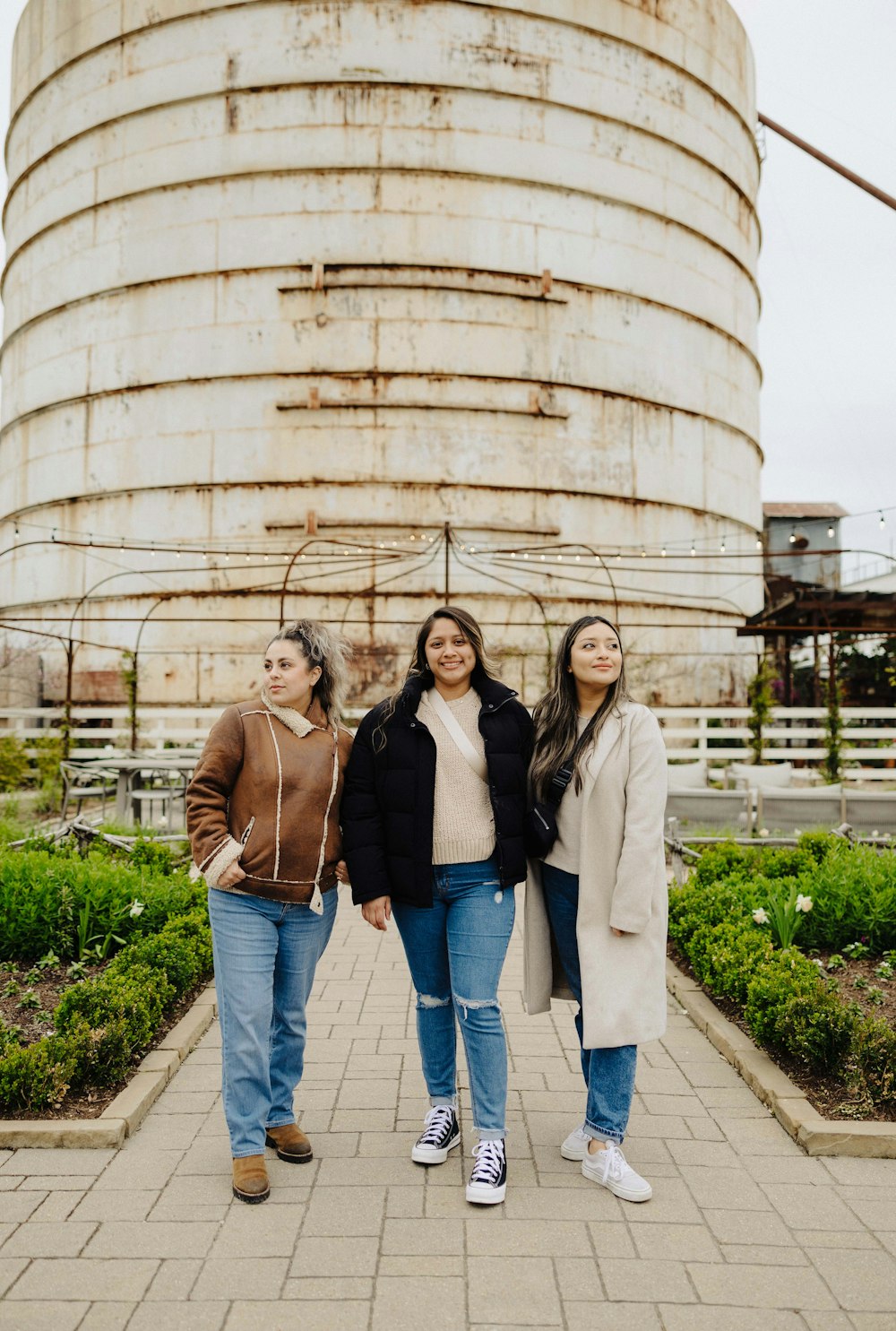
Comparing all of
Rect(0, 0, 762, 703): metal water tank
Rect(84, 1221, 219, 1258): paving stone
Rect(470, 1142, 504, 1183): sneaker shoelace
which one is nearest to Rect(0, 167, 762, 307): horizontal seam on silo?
Rect(0, 0, 762, 703): metal water tank

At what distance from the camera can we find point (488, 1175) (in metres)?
Result: 3.46

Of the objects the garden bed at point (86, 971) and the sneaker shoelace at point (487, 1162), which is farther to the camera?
the garden bed at point (86, 971)

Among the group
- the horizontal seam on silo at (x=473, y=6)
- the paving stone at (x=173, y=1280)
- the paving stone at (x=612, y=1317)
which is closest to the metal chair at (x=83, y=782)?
the paving stone at (x=173, y=1280)

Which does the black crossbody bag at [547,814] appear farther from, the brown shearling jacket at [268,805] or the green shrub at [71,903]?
the green shrub at [71,903]

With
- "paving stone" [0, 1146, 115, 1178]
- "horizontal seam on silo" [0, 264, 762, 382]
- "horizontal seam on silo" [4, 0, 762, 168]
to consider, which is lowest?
"paving stone" [0, 1146, 115, 1178]

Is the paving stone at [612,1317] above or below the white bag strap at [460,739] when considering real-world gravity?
below

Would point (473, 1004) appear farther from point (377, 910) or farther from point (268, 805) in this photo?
point (268, 805)

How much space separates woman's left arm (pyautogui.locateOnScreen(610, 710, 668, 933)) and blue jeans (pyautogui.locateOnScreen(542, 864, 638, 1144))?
219 mm

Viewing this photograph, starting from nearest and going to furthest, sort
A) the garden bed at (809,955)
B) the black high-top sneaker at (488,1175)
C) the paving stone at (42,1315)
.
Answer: the paving stone at (42,1315)
the black high-top sneaker at (488,1175)
the garden bed at (809,955)

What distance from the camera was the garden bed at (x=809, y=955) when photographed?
13.9 feet

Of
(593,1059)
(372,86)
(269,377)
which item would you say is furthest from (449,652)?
(372,86)

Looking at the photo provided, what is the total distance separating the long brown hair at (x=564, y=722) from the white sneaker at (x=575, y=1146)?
4.19 feet

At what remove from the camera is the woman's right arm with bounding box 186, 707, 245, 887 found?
138 inches

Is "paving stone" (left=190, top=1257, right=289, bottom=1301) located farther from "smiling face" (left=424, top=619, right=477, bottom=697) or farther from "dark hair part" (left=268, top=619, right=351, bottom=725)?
"smiling face" (left=424, top=619, right=477, bottom=697)
